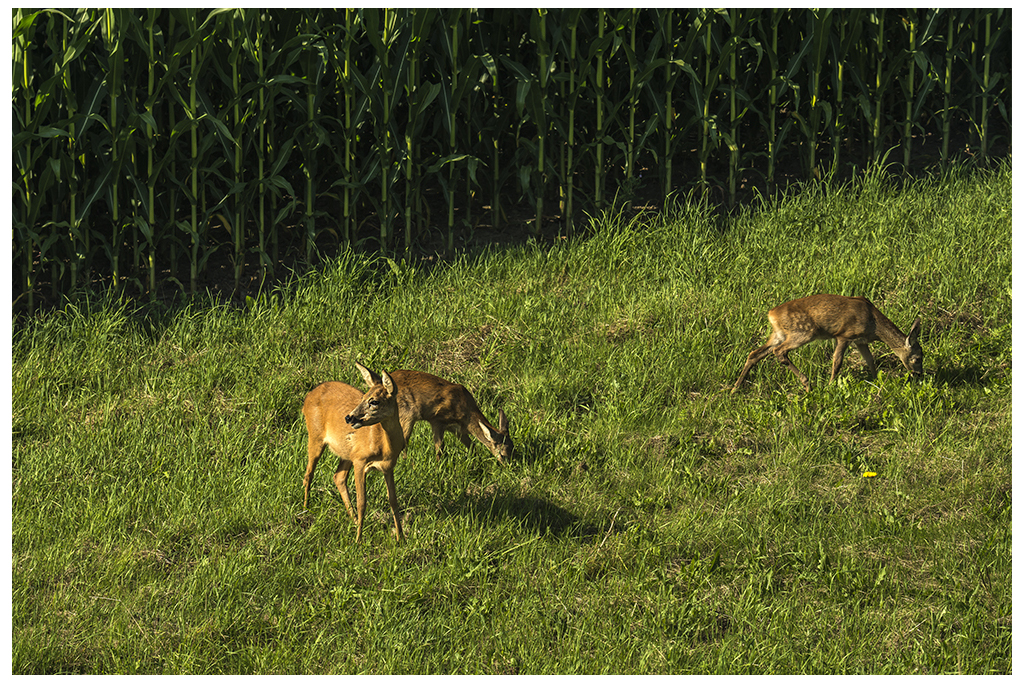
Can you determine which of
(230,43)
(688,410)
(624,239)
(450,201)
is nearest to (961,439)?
(688,410)

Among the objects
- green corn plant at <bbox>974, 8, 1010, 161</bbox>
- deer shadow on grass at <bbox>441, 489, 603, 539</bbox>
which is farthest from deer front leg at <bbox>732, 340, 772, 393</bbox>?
green corn plant at <bbox>974, 8, 1010, 161</bbox>

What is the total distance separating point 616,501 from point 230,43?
5284mm

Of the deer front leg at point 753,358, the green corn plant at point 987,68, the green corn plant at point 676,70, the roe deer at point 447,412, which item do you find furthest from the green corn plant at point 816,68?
the roe deer at point 447,412

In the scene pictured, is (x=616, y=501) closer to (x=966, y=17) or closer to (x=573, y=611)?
(x=573, y=611)

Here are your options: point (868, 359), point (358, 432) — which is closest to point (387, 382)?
point (358, 432)

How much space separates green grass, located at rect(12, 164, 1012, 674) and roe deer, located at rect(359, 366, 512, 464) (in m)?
0.18

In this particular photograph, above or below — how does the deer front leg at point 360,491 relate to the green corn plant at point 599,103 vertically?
below

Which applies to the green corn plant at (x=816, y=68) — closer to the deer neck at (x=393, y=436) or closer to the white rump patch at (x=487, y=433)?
the white rump patch at (x=487, y=433)

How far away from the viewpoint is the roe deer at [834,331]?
7.60m

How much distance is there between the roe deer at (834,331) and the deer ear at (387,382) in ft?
9.95

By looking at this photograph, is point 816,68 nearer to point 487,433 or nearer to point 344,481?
point 487,433

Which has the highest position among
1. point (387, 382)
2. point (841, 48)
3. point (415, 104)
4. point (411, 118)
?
point (841, 48)

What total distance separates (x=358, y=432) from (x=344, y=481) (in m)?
0.39

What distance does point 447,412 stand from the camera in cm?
679
